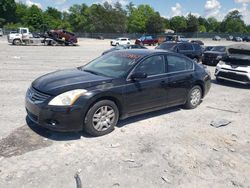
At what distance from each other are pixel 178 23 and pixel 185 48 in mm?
95620

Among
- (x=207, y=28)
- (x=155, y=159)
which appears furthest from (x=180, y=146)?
(x=207, y=28)

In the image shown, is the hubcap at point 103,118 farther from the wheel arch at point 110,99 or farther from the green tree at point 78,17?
the green tree at point 78,17

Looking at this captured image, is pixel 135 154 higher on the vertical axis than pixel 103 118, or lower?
lower

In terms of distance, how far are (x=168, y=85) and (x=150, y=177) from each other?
278 cm

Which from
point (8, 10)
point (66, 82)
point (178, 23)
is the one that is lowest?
point (66, 82)

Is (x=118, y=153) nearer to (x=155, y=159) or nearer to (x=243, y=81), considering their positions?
(x=155, y=159)

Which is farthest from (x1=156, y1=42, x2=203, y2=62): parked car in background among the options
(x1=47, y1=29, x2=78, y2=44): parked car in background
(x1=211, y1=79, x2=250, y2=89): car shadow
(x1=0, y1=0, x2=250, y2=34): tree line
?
(x1=0, y1=0, x2=250, y2=34): tree line

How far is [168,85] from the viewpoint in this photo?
5.98 m

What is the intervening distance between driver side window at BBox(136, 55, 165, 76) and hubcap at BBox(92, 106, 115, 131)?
1113mm

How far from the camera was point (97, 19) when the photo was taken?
9025 centimetres

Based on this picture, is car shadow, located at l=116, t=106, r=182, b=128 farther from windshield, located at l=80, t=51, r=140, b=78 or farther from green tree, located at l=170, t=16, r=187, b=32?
green tree, located at l=170, t=16, r=187, b=32

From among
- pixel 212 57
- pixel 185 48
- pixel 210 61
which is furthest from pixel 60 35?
pixel 212 57

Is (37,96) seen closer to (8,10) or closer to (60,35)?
(60,35)

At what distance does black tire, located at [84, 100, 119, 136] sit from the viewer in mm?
4695
